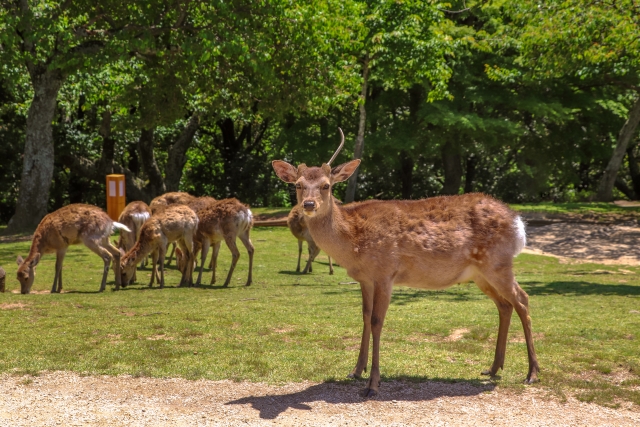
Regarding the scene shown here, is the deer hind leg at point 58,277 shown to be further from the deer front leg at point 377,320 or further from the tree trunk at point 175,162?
the tree trunk at point 175,162

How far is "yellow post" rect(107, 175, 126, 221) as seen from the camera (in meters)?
21.0

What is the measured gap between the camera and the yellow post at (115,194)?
2103 cm

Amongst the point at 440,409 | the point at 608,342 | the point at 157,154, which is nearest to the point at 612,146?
the point at 157,154

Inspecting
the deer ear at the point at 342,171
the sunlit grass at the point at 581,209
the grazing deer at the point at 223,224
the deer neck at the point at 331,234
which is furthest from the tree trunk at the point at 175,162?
the deer neck at the point at 331,234

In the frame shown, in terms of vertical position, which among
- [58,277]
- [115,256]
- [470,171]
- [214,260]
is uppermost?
[470,171]

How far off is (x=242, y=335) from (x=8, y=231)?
16.2 meters

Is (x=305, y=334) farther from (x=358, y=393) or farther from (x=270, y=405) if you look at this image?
(x=270, y=405)

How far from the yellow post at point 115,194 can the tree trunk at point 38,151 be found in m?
3.48

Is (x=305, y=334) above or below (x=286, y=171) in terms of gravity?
below

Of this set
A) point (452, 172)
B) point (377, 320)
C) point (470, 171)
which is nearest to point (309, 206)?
point (377, 320)

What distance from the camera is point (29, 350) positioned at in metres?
8.77

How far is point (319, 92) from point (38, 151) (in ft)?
27.7

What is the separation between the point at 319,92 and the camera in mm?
23953

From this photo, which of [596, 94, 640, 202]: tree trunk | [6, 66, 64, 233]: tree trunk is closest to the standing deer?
[6, 66, 64, 233]: tree trunk
